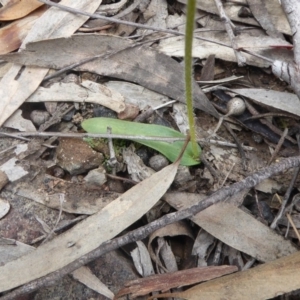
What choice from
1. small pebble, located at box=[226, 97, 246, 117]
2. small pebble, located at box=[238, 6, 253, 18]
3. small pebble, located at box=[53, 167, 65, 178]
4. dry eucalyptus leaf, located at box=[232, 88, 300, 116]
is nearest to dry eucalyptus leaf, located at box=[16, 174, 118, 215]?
small pebble, located at box=[53, 167, 65, 178]

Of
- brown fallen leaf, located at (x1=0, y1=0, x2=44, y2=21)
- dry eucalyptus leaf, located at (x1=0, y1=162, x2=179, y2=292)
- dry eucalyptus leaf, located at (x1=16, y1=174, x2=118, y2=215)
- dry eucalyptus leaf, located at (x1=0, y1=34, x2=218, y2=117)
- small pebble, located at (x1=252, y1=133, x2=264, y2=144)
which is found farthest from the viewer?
brown fallen leaf, located at (x1=0, y1=0, x2=44, y2=21)

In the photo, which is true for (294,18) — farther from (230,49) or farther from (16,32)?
(16,32)

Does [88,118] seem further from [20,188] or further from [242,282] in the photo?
[242,282]

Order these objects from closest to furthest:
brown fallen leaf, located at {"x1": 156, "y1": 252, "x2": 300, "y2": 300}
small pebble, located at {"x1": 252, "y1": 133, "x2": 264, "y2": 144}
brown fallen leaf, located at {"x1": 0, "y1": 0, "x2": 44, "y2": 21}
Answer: brown fallen leaf, located at {"x1": 156, "y1": 252, "x2": 300, "y2": 300} → small pebble, located at {"x1": 252, "y1": 133, "x2": 264, "y2": 144} → brown fallen leaf, located at {"x1": 0, "y1": 0, "x2": 44, "y2": 21}

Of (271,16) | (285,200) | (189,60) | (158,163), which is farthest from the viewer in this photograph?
(271,16)

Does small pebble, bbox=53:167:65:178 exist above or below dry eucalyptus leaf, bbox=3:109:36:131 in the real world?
below

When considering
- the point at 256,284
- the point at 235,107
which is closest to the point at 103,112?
the point at 235,107

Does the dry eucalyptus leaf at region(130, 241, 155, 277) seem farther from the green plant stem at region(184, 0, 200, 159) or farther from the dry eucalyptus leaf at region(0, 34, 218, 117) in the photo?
the dry eucalyptus leaf at region(0, 34, 218, 117)

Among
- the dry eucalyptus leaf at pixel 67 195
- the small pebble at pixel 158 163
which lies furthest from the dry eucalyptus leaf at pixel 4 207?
the small pebble at pixel 158 163
